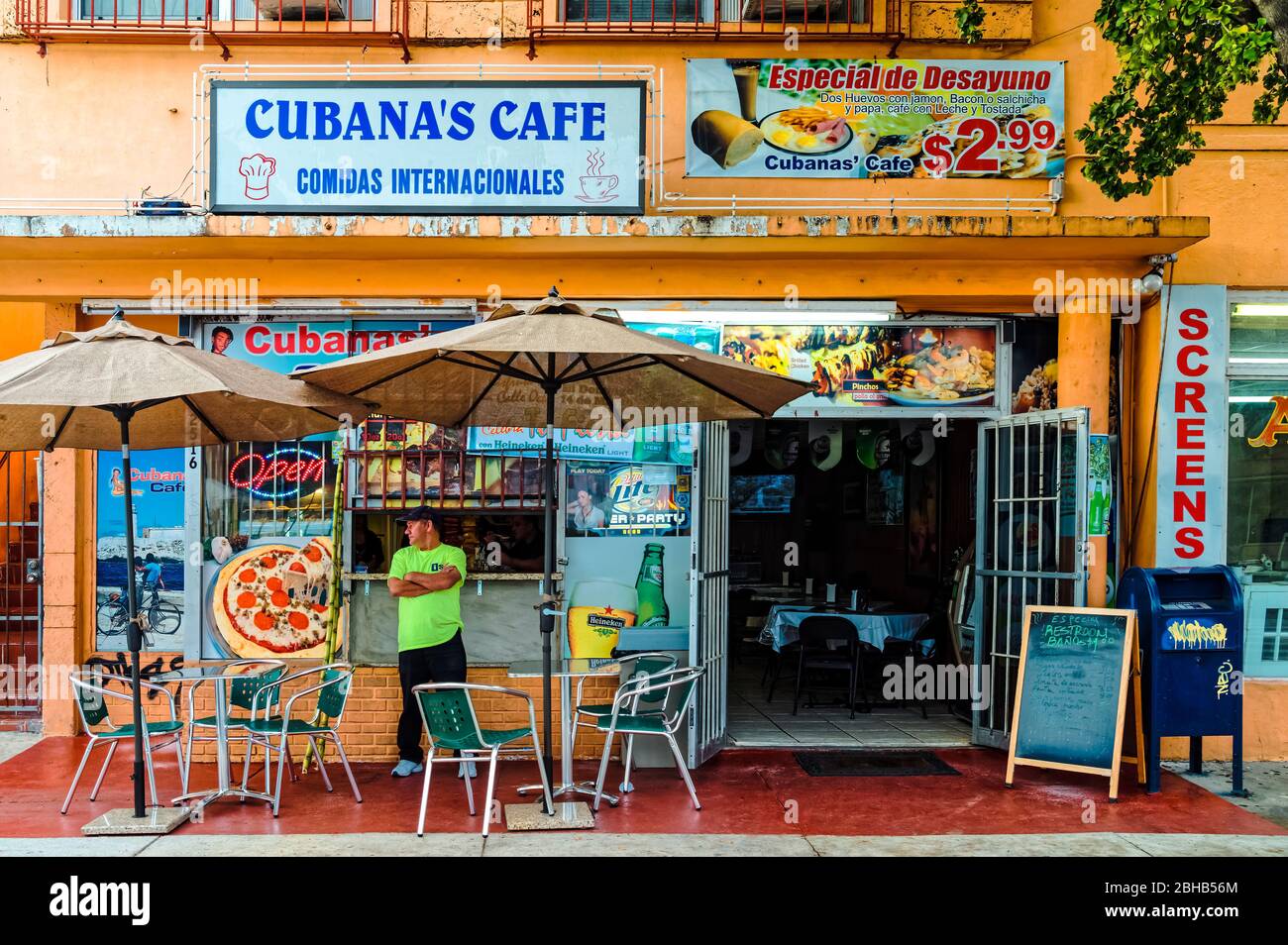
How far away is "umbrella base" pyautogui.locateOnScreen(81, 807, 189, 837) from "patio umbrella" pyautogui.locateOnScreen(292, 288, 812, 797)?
217cm

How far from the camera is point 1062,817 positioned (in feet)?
22.7

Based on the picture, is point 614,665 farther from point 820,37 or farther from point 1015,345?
point 820,37

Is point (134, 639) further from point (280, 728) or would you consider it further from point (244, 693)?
point (244, 693)

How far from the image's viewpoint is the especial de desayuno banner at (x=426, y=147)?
825 cm

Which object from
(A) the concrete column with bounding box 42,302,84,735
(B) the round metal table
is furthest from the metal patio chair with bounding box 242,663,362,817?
(A) the concrete column with bounding box 42,302,84,735

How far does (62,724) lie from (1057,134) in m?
8.77

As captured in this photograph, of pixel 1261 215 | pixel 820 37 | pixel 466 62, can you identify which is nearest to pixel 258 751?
pixel 466 62

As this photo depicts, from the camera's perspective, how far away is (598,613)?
847cm

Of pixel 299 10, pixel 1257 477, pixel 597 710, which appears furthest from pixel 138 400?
pixel 1257 477

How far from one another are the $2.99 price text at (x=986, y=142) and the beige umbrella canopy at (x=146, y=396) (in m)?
4.70

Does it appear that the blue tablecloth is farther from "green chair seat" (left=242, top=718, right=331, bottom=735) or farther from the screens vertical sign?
"green chair seat" (left=242, top=718, right=331, bottom=735)

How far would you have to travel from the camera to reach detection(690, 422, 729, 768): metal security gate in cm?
796

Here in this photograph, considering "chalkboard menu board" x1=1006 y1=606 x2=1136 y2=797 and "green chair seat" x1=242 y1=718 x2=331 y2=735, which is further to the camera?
"chalkboard menu board" x1=1006 y1=606 x2=1136 y2=797

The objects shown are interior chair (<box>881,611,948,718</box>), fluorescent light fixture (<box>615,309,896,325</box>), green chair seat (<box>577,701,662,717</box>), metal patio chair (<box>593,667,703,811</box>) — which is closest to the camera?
metal patio chair (<box>593,667,703,811</box>)
